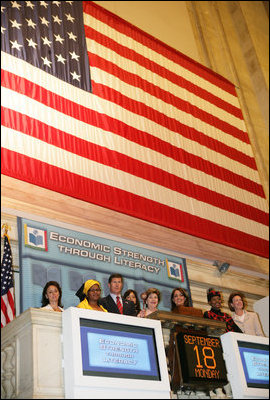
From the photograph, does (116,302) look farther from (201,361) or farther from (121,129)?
(121,129)

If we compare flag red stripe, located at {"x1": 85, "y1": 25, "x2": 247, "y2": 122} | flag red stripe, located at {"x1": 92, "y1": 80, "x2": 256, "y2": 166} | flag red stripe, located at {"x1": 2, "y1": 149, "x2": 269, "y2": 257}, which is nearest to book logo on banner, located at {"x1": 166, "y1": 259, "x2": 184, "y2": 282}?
flag red stripe, located at {"x1": 2, "y1": 149, "x2": 269, "y2": 257}

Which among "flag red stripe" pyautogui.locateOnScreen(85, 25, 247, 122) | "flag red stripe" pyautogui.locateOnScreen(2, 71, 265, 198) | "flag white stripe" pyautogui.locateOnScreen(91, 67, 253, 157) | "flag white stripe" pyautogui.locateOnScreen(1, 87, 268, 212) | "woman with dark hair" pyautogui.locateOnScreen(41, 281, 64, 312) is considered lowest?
"woman with dark hair" pyautogui.locateOnScreen(41, 281, 64, 312)

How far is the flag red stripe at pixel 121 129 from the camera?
30.1ft

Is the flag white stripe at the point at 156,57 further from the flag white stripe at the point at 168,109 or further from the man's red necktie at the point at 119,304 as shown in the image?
the man's red necktie at the point at 119,304

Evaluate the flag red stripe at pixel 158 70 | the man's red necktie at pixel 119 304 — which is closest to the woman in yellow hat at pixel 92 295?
the man's red necktie at pixel 119 304

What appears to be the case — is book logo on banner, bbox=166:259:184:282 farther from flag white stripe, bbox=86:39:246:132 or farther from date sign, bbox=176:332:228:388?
date sign, bbox=176:332:228:388

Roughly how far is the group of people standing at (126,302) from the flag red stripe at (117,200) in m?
1.67

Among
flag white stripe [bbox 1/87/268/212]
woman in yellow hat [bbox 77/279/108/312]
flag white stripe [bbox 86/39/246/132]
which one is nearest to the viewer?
woman in yellow hat [bbox 77/279/108/312]

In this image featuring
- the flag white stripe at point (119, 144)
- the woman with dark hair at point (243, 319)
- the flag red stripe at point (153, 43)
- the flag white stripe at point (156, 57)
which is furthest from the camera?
the flag red stripe at point (153, 43)

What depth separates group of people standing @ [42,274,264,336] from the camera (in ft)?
22.9

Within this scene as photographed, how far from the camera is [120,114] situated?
34.5ft

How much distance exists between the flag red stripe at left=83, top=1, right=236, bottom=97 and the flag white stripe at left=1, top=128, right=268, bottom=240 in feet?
12.2

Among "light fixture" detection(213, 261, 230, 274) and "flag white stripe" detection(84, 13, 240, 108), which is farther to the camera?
"light fixture" detection(213, 261, 230, 274)

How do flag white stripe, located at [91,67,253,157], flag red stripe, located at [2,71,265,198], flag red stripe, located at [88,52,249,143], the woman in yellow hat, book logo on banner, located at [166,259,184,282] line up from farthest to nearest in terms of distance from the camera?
flag red stripe, located at [88,52,249,143]
flag white stripe, located at [91,67,253,157]
book logo on banner, located at [166,259,184,282]
flag red stripe, located at [2,71,265,198]
the woman in yellow hat
